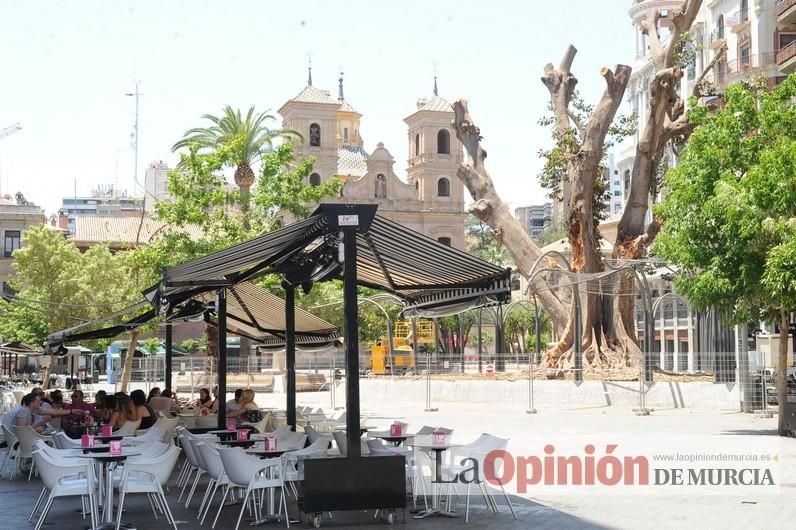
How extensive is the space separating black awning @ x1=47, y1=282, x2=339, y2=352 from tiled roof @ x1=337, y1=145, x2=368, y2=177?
287ft

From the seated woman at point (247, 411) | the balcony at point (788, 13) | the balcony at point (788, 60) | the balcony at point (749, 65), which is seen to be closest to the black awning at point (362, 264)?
the seated woman at point (247, 411)

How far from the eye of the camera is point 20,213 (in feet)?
250

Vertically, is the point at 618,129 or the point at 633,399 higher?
the point at 618,129

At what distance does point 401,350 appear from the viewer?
62438mm

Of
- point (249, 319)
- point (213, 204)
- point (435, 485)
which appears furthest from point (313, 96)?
point (435, 485)

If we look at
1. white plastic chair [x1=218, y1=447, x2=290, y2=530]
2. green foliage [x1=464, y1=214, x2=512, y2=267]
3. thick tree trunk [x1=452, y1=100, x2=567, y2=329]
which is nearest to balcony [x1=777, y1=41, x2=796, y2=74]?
thick tree trunk [x1=452, y1=100, x2=567, y2=329]

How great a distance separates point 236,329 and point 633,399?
1088 centimetres

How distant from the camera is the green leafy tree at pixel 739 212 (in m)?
16.5

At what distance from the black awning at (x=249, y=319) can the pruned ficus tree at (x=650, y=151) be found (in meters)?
11.8

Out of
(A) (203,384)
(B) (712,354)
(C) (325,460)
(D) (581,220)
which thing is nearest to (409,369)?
(A) (203,384)

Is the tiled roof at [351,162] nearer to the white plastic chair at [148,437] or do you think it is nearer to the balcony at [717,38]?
the balcony at [717,38]

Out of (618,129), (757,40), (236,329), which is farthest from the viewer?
(757,40)

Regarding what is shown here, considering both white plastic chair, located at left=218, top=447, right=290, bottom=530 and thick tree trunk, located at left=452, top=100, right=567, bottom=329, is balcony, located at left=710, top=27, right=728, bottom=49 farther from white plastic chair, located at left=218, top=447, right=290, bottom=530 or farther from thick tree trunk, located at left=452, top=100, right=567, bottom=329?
white plastic chair, located at left=218, top=447, right=290, bottom=530

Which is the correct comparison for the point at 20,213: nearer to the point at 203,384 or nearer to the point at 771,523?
the point at 203,384
